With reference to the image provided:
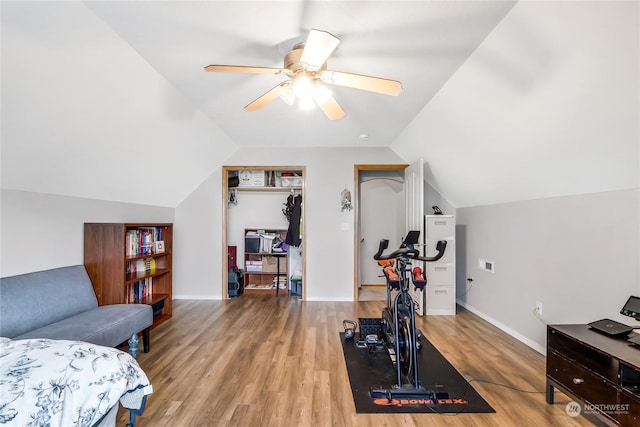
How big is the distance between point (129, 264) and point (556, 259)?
429 cm

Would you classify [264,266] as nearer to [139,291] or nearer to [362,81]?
[139,291]

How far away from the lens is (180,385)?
214 cm

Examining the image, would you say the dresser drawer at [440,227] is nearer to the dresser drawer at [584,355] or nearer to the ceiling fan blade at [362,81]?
the dresser drawer at [584,355]

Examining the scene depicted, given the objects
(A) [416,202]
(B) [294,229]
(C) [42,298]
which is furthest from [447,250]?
(C) [42,298]

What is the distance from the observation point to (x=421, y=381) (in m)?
2.17

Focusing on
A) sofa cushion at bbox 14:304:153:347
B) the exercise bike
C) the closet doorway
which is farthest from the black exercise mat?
the closet doorway

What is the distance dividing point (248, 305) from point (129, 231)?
189 centimetres

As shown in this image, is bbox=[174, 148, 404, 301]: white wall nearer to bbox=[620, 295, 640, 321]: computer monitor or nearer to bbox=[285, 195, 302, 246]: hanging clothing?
bbox=[285, 195, 302, 246]: hanging clothing

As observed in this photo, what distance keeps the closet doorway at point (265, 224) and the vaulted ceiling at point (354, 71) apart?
1746 mm

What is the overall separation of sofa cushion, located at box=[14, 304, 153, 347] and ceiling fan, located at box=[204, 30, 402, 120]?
79.0 inches

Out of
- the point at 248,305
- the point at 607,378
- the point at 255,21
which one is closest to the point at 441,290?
the point at 607,378

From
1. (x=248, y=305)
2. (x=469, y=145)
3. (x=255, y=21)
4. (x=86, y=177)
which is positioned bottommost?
(x=248, y=305)

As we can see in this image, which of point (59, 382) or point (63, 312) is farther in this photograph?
point (63, 312)

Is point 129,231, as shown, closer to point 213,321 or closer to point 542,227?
point 213,321
